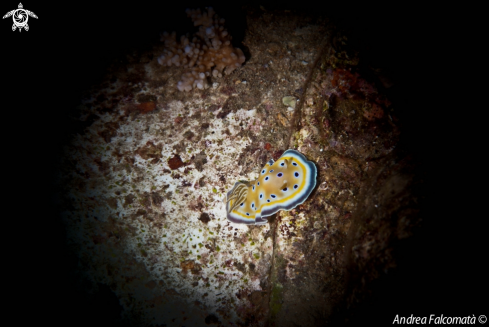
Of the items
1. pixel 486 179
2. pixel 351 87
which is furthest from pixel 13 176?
pixel 486 179

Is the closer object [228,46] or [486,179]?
[486,179]

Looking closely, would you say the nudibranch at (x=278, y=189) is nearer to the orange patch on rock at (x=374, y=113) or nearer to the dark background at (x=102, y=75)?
the orange patch on rock at (x=374, y=113)

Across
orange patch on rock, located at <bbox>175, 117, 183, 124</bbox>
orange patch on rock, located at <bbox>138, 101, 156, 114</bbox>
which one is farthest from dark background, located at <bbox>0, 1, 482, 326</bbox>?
orange patch on rock, located at <bbox>175, 117, 183, 124</bbox>

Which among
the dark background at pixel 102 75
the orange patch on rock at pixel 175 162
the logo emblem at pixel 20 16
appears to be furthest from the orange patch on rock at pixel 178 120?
the logo emblem at pixel 20 16

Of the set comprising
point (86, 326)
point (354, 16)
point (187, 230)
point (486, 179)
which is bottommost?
point (86, 326)

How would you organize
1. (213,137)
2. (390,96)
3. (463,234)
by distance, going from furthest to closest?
1. (213,137)
2. (390,96)
3. (463,234)

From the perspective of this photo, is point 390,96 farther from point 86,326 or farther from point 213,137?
point 86,326
